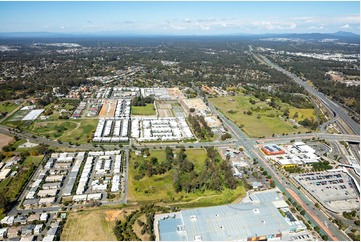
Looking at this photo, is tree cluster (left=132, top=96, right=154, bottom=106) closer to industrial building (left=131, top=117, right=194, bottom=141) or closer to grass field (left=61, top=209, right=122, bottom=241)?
industrial building (left=131, top=117, right=194, bottom=141)

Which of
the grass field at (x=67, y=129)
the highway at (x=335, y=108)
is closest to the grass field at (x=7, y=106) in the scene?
the grass field at (x=67, y=129)

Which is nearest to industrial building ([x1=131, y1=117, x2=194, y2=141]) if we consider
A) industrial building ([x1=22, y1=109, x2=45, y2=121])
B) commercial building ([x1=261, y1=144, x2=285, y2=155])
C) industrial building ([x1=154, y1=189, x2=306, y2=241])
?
commercial building ([x1=261, y1=144, x2=285, y2=155])

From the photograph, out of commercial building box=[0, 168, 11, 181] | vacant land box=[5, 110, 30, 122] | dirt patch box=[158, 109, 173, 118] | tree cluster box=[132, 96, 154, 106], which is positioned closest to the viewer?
commercial building box=[0, 168, 11, 181]

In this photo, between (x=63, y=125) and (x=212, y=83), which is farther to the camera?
(x=212, y=83)

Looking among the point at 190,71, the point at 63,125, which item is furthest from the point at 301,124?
the point at 190,71

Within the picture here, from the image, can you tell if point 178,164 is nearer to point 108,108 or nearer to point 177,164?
point 177,164

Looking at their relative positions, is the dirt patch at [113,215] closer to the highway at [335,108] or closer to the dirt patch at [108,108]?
the dirt patch at [108,108]

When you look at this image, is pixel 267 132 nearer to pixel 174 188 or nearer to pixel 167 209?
pixel 174 188

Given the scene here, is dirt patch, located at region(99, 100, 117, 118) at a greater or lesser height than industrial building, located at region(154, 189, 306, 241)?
greater
